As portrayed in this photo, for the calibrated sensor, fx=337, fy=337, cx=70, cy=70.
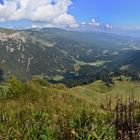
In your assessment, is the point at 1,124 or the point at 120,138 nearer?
the point at 120,138

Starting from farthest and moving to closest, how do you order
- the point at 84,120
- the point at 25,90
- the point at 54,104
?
the point at 25,90
the point at 54,104
the point at 84,120

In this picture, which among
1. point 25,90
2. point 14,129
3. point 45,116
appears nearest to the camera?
point 14,129

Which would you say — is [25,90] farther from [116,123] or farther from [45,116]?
[116,123]

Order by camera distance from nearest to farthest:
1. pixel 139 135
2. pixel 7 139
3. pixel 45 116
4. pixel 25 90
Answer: pixel 139 135 < pixel 7 139 < pixel 45 116 < pixel 25 90

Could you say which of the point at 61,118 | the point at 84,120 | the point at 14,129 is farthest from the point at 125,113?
the point at 14,129

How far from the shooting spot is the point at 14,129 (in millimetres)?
5492

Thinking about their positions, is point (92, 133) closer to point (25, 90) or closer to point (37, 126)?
point (37, 126)

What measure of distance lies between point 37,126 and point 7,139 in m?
0.72

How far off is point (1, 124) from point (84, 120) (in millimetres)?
1417

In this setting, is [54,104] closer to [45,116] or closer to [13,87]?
[45,116]

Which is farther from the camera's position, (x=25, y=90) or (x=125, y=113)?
(x=25, y=90)

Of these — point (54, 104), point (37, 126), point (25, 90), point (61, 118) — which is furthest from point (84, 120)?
point (25, 90)

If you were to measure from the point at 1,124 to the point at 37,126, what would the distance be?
61cm

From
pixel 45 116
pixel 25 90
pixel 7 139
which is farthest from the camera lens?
pixel 25 90
